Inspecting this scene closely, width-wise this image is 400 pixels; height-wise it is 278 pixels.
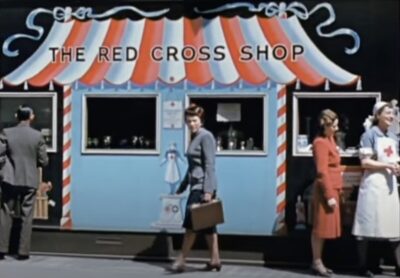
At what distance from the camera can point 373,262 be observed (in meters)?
9.95

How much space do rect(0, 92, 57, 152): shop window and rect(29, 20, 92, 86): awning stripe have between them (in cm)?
17

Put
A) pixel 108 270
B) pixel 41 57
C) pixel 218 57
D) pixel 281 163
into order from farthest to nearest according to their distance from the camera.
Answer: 1. pixel 41 57
2. pixel 218 57
3. pixel 281 163
4. pixel 108 270

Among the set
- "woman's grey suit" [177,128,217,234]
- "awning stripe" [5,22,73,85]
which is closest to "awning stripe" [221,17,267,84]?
"woman's grey suit" [177,128,217,234]

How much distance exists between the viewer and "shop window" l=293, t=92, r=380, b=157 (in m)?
10.1

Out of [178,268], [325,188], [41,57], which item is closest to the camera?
[325,188]

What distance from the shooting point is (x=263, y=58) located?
10.3 metres

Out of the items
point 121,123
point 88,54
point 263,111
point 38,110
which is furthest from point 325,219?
point 38,110

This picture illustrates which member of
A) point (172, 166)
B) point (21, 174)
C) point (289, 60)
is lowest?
point (21, 174)

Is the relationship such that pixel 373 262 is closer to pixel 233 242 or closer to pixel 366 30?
pixel 233 242

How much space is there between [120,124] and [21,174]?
1.29 metres

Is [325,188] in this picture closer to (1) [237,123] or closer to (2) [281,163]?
(2) [281,163]

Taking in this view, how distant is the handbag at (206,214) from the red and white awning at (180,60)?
59.0 inches

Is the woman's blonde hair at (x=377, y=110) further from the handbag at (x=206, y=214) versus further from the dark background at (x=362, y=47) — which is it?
the handbag at (x=206, y=214)

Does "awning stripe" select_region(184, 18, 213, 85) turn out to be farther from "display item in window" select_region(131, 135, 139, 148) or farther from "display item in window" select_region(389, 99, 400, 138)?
"display item in window" select_region(389, 99, 400, 138)
